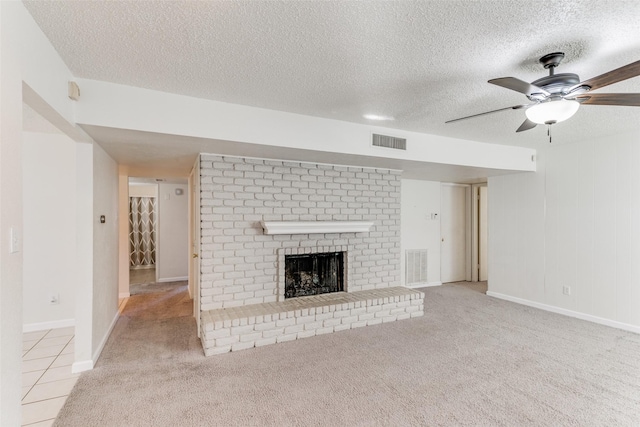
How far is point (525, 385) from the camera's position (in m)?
2.53

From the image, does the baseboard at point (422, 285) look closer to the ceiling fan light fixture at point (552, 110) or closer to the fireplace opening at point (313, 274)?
the fireplace opening at point (313, 274)

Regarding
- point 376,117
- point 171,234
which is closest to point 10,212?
point 376,117

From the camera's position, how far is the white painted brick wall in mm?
3506

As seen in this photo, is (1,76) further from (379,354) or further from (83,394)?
(379,354)

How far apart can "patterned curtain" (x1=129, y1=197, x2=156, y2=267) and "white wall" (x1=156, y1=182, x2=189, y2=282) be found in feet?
4.80

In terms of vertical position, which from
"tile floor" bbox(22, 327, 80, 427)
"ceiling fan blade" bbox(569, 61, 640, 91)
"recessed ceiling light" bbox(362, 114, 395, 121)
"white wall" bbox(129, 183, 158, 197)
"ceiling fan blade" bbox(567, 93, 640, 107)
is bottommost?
"tile floor" bbox(22, 327, 80, 427)

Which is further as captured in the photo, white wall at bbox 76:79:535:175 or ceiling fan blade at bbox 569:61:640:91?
white wall at bbox 76:79:535:175

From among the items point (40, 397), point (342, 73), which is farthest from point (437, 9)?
point (40, 397)

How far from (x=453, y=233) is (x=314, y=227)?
382 centimetres

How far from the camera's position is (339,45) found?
189 cm

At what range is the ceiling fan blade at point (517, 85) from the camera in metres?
1.76

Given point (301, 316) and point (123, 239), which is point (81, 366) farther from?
point (123, 239)

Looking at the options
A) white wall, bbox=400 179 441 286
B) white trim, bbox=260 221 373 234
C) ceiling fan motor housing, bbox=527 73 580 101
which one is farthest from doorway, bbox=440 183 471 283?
ceiling fan motor housing, bbox=527 73 580 101

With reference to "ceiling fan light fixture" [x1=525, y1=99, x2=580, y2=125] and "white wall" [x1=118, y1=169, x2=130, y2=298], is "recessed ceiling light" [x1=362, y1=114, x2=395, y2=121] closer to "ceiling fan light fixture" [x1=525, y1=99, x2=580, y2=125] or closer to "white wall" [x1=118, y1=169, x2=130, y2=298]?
"ceiling fan light fixture" [x1=525, y1=99, x2=580, y2=125]
